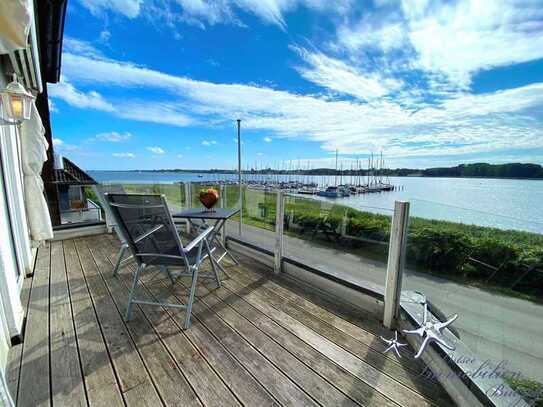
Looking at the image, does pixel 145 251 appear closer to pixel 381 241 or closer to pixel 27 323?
pixel 27 323

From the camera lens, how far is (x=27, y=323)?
77.5 inches

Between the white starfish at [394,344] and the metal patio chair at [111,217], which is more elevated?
the metal patio chair at [111,217]

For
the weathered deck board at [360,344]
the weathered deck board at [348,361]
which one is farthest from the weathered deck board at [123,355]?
the weathered deck board at [360,344]

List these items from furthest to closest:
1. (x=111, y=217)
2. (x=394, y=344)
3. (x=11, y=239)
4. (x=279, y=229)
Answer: (x=279, y=229) < (x=111, y=217) < (x=11, y=239) < (x=394, y=344)

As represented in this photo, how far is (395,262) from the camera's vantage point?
6.31ft

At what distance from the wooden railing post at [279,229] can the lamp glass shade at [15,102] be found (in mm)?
2367

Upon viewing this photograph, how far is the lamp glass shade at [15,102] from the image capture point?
1.81 metres

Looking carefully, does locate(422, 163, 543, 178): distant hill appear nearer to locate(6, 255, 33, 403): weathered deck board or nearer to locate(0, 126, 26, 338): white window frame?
locate(6, 255, 33, 403): weathered deck board

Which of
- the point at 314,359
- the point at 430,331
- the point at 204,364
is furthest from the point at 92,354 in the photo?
the point at 430,331

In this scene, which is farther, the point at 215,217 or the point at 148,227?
the point at 215,217

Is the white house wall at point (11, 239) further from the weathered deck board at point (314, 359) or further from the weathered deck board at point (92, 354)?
the weathered deck board at point (314, 359)

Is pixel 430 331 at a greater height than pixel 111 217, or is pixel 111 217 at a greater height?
pixel 111 217

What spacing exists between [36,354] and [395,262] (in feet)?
8.58

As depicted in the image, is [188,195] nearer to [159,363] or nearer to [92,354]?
[92,354]
